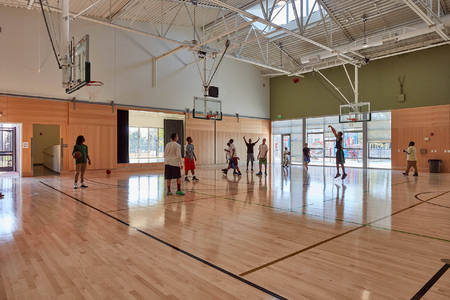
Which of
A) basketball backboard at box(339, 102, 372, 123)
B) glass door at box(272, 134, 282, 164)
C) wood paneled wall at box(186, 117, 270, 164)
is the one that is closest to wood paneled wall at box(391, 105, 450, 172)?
basketball backboard at box(339, 102, 372, 123)

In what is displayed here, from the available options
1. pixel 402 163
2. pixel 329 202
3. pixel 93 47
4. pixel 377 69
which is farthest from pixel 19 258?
pixel 377 69

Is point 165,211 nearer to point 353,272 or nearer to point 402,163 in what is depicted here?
point 353,272

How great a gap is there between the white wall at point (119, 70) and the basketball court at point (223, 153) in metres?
0.07

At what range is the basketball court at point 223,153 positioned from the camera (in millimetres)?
2838

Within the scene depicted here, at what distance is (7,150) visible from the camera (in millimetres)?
15180

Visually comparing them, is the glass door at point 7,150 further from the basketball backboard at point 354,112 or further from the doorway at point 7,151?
the basketball backboard at point 354,112

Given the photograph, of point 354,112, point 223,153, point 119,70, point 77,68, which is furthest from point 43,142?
point 354,112

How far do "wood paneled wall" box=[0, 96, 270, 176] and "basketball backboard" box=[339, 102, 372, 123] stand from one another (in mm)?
7403

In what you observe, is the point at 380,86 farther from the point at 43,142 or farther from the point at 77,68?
the point at 43,142

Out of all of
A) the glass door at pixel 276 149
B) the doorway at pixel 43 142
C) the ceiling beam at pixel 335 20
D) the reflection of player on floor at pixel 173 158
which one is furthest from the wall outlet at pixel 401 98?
the doorway at pixel 43 142

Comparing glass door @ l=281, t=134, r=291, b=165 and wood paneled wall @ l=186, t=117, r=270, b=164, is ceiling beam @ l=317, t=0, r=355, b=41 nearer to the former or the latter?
glass door @ l=281, t=134, r=291, b=165

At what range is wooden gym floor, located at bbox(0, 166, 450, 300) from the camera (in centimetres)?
247

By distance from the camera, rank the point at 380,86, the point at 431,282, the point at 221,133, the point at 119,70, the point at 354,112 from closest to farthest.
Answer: the point at 431,282 < the point at 119,70 < the point at 354,112 < the point at 380,86 < the point at 221,133

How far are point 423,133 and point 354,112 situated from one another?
11.0ft
